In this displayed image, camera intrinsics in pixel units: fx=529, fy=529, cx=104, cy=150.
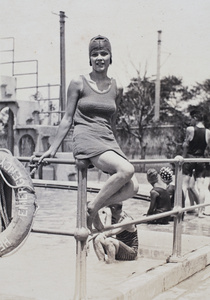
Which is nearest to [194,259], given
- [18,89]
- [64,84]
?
[18,89]

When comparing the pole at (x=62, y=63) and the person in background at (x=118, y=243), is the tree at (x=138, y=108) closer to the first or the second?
the pole at (x=62, y=63)

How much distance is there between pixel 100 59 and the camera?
3.91 meters

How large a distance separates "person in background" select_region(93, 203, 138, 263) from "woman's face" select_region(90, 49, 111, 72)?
5.10 feet

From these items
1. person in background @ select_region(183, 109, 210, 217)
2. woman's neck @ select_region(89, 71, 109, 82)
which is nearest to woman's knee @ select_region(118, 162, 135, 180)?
woman's neck @ select_region(89, 71, 109, 82)

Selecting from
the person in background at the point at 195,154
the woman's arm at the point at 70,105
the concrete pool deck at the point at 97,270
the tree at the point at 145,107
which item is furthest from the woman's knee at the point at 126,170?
the tree at the point at 145,107

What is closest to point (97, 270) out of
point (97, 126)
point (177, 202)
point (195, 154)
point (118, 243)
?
point (118, 243)

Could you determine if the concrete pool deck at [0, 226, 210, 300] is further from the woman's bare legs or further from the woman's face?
the woman's face

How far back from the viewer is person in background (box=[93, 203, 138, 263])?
5.02 metres

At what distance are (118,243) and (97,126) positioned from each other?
5.59 ft

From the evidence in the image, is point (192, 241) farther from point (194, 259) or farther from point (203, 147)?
point (203, 147)

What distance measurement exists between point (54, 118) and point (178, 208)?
20.4 meters

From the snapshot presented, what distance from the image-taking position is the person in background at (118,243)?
197 inches

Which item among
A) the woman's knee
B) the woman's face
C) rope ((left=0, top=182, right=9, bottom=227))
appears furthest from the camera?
the woman's face

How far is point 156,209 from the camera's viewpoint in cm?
741
